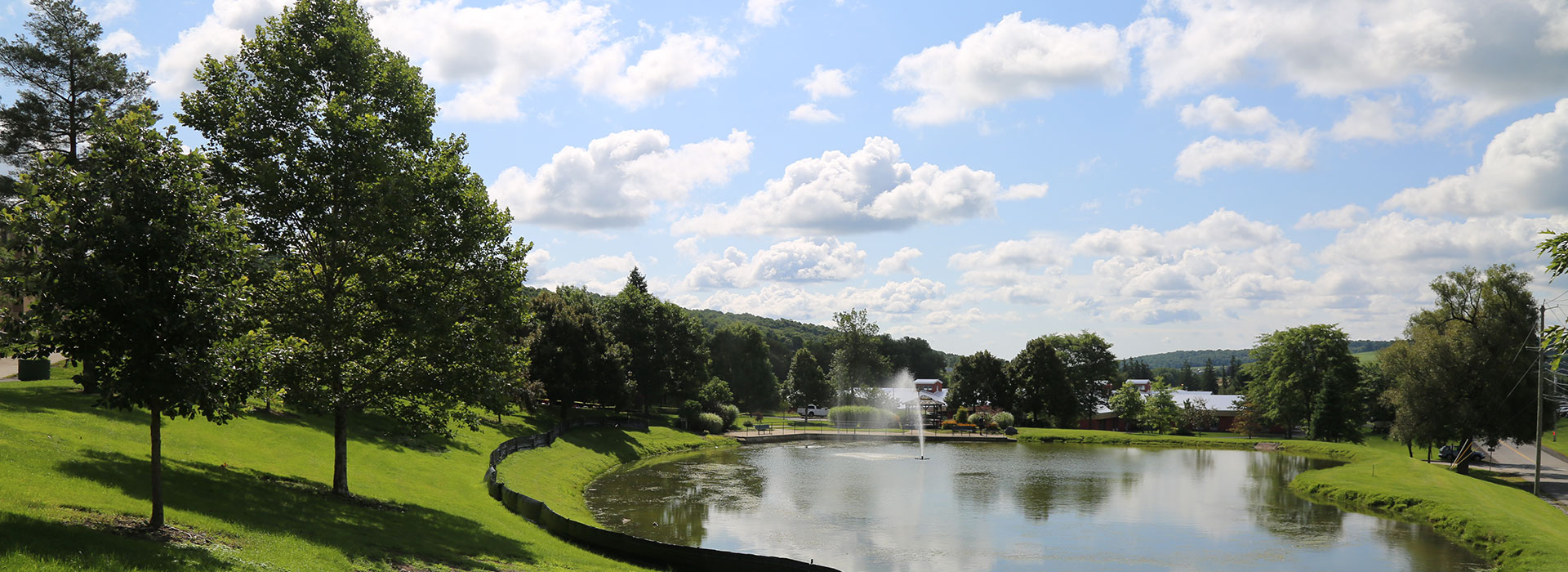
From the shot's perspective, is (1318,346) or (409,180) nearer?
(409,180)

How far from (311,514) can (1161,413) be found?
94684mm

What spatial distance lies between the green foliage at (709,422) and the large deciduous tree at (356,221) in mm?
51681

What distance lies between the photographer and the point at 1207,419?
110 meters

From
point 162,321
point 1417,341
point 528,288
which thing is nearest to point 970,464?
point 1417,341

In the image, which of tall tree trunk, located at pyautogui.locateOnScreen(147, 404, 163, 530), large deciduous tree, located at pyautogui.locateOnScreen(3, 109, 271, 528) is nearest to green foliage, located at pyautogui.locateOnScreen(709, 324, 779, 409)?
tall tree trunk, located at pyautogui.locateOnScreen(147, 404, 163, 530)

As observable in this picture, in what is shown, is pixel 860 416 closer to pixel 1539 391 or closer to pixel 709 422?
pixel 709 422

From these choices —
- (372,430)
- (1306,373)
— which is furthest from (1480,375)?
(372,430)

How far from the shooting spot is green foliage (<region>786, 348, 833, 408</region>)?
383 feet

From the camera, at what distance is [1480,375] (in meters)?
53.8

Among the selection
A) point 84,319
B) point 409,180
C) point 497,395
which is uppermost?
point 409,180

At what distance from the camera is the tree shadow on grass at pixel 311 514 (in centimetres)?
1922

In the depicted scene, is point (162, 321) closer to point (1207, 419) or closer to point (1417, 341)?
point (1417, 341)

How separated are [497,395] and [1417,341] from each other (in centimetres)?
6050

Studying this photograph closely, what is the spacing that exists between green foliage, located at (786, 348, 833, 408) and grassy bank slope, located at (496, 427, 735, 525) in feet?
135
